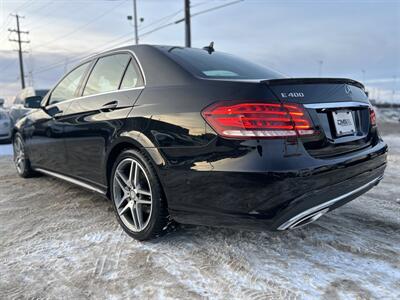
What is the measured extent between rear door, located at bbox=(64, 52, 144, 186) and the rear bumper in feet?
2.61

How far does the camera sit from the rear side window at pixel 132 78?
9.48 feet

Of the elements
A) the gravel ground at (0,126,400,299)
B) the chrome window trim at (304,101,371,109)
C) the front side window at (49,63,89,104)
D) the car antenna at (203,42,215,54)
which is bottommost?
the gravel ground at (0,126,400,299)

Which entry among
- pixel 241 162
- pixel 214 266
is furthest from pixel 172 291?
pixel 241 162

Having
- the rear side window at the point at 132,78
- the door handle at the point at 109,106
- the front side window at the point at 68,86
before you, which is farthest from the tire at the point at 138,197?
the front side window at the point at 68,86

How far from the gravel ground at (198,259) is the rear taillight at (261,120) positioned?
92 centimetres

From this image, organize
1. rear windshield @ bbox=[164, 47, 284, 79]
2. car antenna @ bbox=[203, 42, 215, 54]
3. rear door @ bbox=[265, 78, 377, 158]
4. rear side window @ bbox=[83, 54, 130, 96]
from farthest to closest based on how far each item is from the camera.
Result: car antenna @ bbox=[203, 42, 215, 54], rear side window @ bbox=[83, 54, 130, 96], rear windshield @ bbox=[164, 47, 284, 79], rear door @ bbox=[265, 78, 377, 158]

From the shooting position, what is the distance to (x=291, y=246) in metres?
2.72

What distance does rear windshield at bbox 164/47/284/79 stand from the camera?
2.71 m

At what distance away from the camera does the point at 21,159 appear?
16.8ft

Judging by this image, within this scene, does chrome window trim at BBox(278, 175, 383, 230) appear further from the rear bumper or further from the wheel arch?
the wheel arch

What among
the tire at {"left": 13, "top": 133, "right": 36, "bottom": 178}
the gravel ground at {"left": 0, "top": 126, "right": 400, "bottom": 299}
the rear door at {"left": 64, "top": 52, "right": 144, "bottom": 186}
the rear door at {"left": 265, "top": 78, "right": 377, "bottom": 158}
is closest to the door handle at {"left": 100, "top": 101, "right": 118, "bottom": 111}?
the rear door at {"left": 64, "top": 52, "right": 144, "bottom": 186}

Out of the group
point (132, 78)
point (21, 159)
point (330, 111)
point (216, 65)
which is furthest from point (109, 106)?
point (21, 159)

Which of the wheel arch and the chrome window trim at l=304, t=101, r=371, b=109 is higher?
the chrome window trim at l=304, t=101, r=371, b=109

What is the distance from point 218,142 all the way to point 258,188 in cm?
37
